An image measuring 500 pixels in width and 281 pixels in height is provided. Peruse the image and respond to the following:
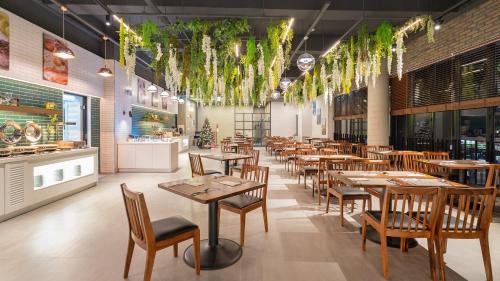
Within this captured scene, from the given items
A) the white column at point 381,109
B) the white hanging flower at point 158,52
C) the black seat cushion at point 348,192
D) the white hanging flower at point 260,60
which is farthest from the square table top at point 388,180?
the white column at point 381,109

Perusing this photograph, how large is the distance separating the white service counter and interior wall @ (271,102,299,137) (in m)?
13.0

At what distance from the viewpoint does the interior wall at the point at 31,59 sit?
16.1ft

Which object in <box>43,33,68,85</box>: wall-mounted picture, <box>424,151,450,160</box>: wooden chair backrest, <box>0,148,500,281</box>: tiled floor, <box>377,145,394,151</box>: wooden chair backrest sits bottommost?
<box>0,148,500,281</box>: tiled floor

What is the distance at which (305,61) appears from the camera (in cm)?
559

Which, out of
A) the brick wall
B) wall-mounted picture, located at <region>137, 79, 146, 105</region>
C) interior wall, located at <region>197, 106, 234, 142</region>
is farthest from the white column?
interior wall, located at <region>197, 106, 234, 142</region>

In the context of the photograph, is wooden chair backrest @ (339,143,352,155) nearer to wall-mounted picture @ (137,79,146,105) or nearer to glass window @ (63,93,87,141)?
wall-mounted picture @ (137,79,146,105)

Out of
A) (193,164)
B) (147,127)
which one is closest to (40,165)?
(193,164)

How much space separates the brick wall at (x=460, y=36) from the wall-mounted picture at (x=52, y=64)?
892 cm

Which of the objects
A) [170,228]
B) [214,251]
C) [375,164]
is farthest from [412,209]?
[170,228]

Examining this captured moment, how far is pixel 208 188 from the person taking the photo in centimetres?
285

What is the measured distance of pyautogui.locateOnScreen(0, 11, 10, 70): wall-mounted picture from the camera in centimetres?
464

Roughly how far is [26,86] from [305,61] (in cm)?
566

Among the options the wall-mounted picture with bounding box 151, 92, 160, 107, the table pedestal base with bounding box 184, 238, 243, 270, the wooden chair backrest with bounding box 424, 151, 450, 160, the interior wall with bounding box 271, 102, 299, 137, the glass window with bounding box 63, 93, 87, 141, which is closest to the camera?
the table pedestal base with bounding box 184, 238, 243, 270

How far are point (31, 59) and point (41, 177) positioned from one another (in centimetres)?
239
